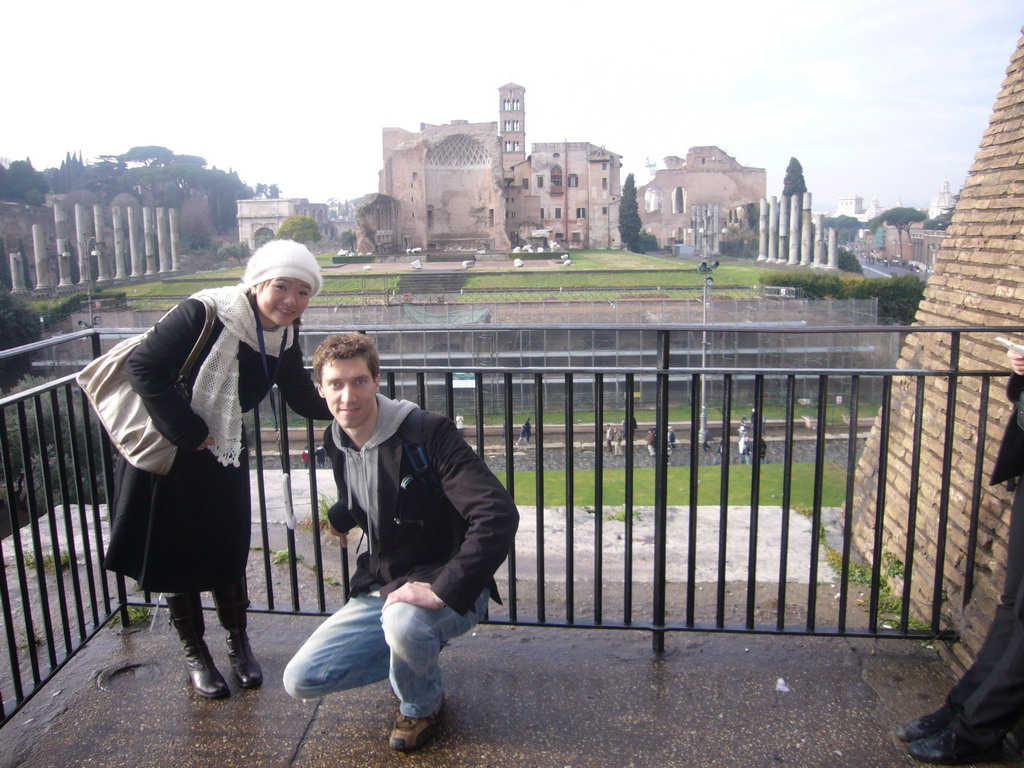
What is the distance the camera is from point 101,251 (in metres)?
47.9

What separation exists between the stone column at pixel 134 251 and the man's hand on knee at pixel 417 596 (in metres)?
55.0

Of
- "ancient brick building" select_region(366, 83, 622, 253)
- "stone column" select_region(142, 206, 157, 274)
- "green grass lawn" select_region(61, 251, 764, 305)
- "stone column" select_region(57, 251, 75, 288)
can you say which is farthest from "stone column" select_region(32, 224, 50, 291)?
"ancient brick building" select_region(366, 83, 622, 253)

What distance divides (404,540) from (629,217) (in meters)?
69.0

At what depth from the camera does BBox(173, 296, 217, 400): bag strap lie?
84.3 inches

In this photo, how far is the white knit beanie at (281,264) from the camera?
216 cm

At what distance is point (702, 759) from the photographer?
205 centimetres

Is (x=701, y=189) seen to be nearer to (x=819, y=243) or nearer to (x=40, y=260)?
(x=819, y=243)

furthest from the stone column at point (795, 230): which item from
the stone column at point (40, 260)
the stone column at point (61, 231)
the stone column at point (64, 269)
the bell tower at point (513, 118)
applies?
the stone column at point (40, 260)

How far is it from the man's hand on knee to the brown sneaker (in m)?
0.36

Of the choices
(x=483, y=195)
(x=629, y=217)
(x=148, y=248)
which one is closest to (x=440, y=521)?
(x=148, y=248)

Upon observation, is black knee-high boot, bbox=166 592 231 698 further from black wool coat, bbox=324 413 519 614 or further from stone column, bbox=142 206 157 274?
stone column, bbox=142 206 157 274

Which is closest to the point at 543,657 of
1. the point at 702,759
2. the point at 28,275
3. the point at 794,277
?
the point at 702,759

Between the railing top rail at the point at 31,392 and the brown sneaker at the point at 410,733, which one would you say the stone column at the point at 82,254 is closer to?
the railing top rail at the point at 31,392

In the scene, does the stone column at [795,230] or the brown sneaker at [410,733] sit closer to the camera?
the brown sneaker at [410,733]
